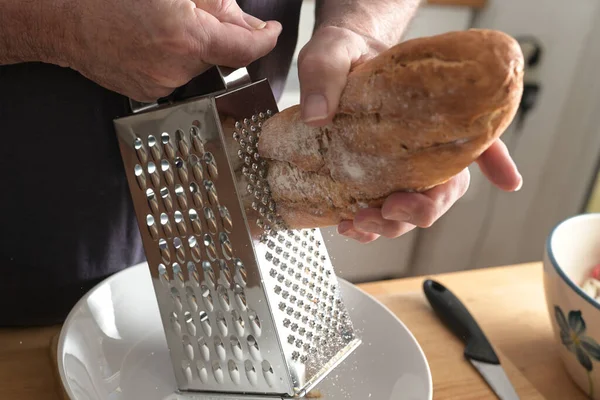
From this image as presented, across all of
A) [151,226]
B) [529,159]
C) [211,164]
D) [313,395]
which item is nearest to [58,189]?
[151,226]

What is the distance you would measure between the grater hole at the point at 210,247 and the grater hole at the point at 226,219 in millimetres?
27

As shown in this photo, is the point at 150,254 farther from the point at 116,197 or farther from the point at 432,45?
the point at 432,45

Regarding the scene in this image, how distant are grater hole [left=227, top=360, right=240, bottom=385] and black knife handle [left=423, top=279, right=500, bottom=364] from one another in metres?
0.38

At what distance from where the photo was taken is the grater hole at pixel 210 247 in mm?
602

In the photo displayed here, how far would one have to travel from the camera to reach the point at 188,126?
1.84 feet

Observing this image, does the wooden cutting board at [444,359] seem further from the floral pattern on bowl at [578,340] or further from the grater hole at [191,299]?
the grater hole at [191,299]

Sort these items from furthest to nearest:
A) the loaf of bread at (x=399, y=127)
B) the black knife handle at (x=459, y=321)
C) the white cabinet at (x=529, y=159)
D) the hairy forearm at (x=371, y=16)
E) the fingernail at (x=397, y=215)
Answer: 1. the white cabinet at (x=529, y=159)
2. the black knife handle at (x=459, y=321)
3. the hairy forearm at (x=371, y=16)
4. the fingernail at (x=397, y=215)
5. the loaf of bread at (x=399, y=127)

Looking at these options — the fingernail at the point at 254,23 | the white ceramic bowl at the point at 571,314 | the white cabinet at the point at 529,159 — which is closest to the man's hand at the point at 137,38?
the fingernail at the point at 254,23

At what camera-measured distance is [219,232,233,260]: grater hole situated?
59cm

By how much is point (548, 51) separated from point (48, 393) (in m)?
1.64

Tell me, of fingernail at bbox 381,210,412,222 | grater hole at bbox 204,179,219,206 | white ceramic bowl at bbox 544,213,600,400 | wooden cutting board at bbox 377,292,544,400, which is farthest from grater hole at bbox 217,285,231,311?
white ceramic bowl at bbox 544,213,600,400

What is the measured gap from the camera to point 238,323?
0.63m

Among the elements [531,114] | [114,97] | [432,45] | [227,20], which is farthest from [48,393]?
[531,114]

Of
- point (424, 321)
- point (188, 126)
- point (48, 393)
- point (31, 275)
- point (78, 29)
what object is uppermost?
point (78, 29)
